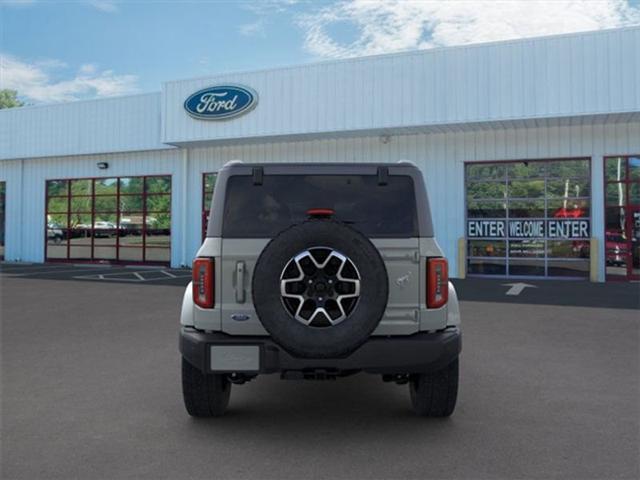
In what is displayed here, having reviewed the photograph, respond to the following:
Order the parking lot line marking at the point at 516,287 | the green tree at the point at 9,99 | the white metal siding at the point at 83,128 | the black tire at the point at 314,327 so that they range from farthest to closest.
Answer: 1. the green tree at the point at 9,99
2. the white metal siding at the point at 83,128
3. the parking lot line marking at the point at 516,287
4. the black tire at the point at 314,327

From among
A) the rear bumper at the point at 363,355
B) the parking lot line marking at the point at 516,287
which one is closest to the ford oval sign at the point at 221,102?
the parking lot line marking at the point at 516,287

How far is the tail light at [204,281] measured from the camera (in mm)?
3609

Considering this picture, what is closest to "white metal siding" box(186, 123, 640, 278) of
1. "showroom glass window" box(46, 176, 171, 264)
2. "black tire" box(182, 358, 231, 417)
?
"showroom glass window" box(46, 176, 171, 264)

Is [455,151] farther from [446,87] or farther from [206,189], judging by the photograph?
[206,189]

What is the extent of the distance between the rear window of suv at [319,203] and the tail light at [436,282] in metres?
0.25

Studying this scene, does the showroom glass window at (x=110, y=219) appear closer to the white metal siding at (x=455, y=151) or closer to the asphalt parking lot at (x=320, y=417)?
the white metal siding at (x=455, y=151)

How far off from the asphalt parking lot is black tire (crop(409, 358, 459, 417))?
0.10m

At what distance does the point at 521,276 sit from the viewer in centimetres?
1614

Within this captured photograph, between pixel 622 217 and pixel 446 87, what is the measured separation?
20.3 ft

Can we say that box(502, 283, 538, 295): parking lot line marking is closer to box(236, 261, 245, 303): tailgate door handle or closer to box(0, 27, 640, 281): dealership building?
box(0, 27, 640, 281): dealership building

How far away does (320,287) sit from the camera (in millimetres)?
3369

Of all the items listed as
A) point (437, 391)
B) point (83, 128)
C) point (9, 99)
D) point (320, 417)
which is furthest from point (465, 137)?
point (9, 99)

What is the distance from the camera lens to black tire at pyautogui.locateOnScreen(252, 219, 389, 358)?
3303 millimetres

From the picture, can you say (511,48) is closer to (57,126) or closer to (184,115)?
(184,115)
